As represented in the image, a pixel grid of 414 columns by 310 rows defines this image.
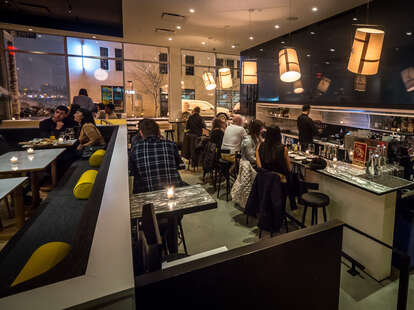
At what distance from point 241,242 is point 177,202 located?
1.46 metres

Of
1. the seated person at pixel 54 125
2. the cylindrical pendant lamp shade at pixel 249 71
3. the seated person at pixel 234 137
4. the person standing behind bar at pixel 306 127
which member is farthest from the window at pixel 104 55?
the person standing behind bar at pixel 306 127

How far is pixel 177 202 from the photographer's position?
1.90 m

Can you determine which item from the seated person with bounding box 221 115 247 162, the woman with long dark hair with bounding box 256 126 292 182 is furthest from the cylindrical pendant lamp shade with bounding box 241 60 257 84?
the woman with long dark hair with bounding box 256 126 292 182

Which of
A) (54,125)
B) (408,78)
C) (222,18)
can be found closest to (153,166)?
(54,125)

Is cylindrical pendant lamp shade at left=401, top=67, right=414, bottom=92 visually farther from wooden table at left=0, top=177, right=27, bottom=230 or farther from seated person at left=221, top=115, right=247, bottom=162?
wooden table at left=0, top=177, right=27, bottom=230

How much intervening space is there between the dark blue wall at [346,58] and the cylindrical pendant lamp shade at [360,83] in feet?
0.22

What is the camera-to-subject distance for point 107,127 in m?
6.34

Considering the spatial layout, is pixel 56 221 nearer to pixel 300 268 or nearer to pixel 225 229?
pixel 225 229

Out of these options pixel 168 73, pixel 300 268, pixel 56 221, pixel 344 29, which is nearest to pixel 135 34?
pixel 168 73

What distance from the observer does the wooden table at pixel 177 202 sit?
1.75m

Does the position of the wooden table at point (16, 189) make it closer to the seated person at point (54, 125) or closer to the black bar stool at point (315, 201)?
the seated person at point (54, 125)

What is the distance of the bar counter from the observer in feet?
7.71

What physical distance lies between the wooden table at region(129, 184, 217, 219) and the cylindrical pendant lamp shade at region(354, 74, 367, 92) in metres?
4.10

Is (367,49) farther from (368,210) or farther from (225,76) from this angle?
(225,76)
